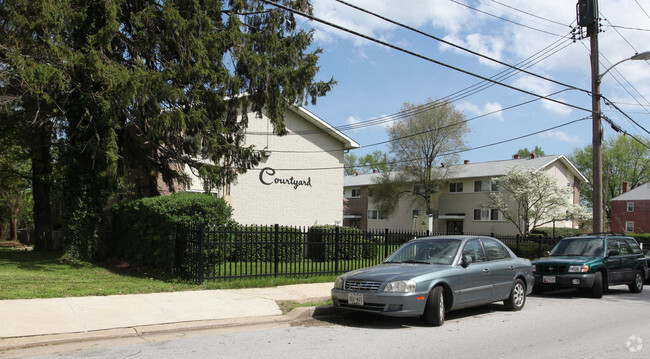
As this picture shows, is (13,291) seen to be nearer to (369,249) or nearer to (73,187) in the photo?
(73,187)

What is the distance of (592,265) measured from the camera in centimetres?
Result: 1212

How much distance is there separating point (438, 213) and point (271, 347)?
43.5 meters

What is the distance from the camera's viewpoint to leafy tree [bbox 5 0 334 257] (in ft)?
40.4

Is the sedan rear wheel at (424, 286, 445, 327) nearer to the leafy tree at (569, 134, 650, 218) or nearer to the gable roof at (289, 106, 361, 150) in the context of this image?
the gable roof at (289, 106, 361, 150)

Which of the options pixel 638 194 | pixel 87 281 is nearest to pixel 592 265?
pixel 87 281

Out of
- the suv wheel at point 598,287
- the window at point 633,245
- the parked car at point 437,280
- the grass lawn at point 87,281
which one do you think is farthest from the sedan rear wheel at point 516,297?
the window at point 633,245

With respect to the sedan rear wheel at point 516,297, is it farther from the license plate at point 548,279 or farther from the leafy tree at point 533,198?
the leafy tree at point 533,198

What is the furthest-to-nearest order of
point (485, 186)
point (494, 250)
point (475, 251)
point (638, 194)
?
point (638, 194)
point (485, 186)
point (494, 250)
point (475, 251)

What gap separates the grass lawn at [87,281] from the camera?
942 centimetres

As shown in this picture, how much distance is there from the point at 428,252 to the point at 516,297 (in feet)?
8.06

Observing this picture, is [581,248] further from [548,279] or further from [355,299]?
[355,299]

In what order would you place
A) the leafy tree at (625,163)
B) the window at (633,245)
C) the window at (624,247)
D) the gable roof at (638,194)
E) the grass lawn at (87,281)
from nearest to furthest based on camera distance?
the grass lawn at (87,281)
the window at (624,247)
the window at (633,245)
the gable roof at (638,194)
the leafy tree at (625,163)

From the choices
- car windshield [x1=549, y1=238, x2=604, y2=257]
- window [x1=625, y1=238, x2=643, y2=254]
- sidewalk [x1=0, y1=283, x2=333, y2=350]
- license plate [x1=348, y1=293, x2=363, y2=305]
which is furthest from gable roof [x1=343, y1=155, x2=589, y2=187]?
license plate [x1=348, y1=293, x2=363, y2=305]

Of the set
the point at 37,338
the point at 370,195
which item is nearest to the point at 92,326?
the point at 37,338
